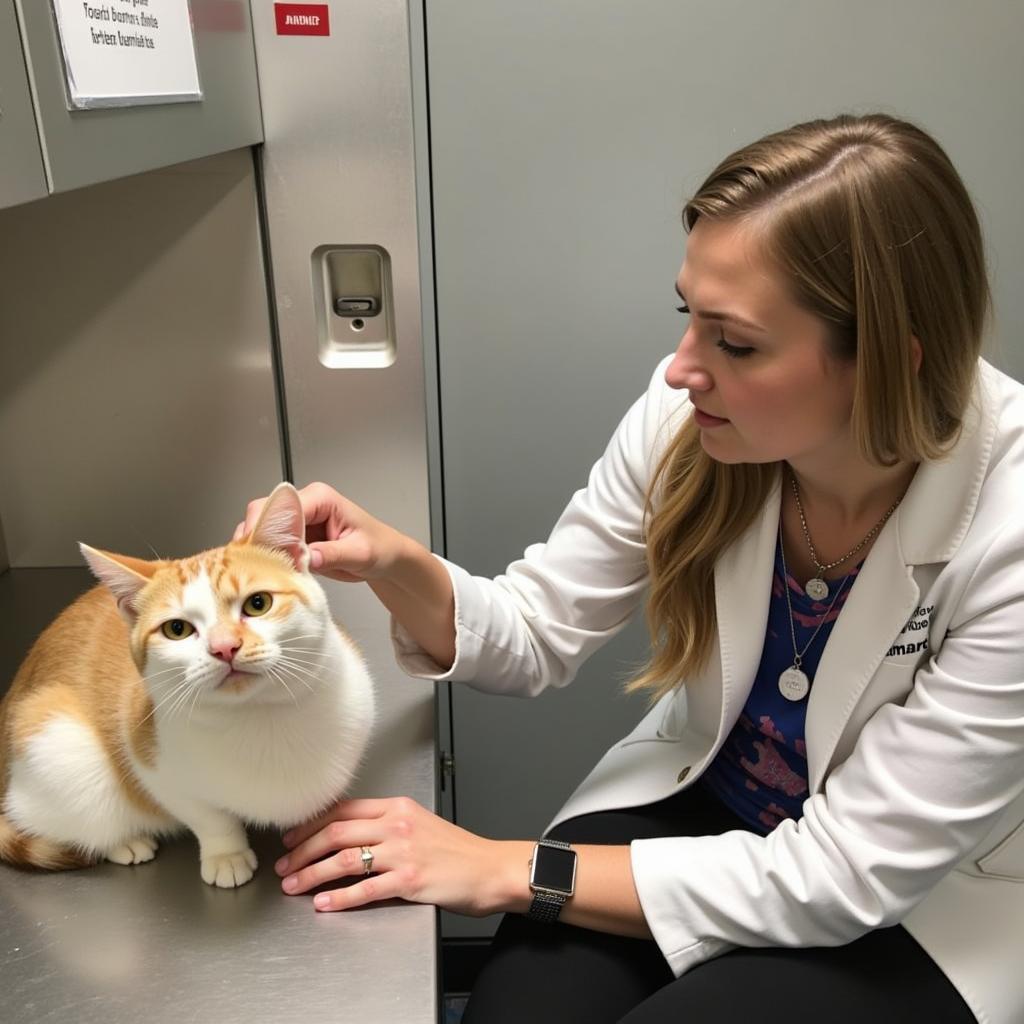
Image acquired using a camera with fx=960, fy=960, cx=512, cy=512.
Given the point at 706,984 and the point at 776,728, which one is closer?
the point at 706,984

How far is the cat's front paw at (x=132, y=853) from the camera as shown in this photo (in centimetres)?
80

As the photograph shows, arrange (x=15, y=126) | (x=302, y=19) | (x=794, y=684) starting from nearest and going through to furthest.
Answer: (x=15, y=126) < (x=794, y=684) < (x=302, y=19)

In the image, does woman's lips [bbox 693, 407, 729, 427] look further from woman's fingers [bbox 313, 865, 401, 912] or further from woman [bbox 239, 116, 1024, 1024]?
woman's fingers [bbox 313, 865, 401, 912]

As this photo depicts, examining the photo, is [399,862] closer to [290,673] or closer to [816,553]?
[290,673]

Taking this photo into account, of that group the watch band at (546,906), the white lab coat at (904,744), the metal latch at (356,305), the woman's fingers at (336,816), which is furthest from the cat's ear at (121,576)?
the metal latch at (356,305)

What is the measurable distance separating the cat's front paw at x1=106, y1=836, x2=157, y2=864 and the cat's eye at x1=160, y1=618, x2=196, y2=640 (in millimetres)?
222

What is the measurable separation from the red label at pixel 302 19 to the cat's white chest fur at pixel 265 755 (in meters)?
0.70

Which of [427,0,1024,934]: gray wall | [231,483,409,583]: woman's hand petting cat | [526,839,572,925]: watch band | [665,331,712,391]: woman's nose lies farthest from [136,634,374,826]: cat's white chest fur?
[427,0,1024,934]: gray wall

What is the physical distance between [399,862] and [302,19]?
35.3 inches

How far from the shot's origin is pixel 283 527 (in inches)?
30.0

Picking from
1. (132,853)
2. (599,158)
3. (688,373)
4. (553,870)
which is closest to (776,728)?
(553,870)

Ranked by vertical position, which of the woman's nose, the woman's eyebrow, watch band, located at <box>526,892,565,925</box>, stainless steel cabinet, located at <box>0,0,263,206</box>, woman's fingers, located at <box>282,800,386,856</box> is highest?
stainless steel cabinet, located at <box>0,0,263,206</box>

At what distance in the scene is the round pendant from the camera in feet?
3.15

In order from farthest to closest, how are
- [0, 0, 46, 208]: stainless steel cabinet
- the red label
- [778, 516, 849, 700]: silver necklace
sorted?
1. the red label
2. [778, 516, 849, 700]: silver necklace
3. [0, 0, 46, 208]: stainless steel cabinet
